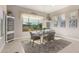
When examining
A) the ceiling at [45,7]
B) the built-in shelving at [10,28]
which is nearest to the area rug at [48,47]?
the built-in shelving at [10,28]

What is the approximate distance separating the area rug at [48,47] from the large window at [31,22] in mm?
402

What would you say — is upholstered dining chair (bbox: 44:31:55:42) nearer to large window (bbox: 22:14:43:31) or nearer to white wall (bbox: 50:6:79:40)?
white wall (bbox: 50:6:79:40)

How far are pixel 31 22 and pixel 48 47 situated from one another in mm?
730

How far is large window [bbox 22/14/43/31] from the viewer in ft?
6.77

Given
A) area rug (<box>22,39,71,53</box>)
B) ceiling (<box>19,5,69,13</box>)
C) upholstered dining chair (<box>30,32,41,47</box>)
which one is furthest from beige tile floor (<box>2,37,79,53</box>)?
ceiling (<box>19,5,69,13</box>)

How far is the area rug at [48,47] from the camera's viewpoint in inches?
80.7

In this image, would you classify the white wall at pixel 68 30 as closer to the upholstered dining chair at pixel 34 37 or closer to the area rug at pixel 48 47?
the area rug at pixel 48 47

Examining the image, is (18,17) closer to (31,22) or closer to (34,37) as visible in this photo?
(31,22)
